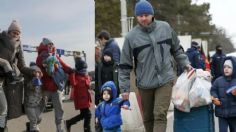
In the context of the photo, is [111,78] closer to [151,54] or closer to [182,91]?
[182,91]

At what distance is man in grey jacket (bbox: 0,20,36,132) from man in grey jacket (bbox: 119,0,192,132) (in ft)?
7.13

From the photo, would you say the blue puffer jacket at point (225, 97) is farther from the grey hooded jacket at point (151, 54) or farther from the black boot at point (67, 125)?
the black boot at point (67, 125)

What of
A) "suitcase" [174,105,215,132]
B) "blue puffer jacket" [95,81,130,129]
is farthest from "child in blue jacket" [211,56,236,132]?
"blue puffer jacket" [95,81,130,129]

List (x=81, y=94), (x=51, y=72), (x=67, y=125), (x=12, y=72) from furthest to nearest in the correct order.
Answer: (x=81, y=94) < (x=67, y=125) < (x=51, y=72) < (x=12, y=72)

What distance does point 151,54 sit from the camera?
Answer: 16.2ft

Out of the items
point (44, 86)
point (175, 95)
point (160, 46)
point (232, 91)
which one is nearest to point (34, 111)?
point (44, 86)

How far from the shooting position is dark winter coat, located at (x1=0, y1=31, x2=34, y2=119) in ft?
9.14

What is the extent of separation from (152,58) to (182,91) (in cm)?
123

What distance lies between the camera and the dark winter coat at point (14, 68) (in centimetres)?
279

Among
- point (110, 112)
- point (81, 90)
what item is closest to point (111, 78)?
point (110, 112)

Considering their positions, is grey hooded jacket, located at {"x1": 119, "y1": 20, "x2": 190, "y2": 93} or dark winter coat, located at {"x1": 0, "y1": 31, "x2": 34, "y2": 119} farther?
grey hooded jacket, located at {"x1": 119, "y1": 20, "x2": 190, "y2": 93}

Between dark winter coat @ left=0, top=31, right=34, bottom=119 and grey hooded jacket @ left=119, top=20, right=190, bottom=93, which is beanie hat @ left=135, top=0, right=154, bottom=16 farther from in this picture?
dark winter coat @ left=0, top=31, right=34, bottom=119

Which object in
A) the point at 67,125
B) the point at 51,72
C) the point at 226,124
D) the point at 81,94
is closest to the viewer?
the point at 51,72

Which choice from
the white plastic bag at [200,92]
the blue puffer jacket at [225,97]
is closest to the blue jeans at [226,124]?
the blue puffer jacket at [225,97]
